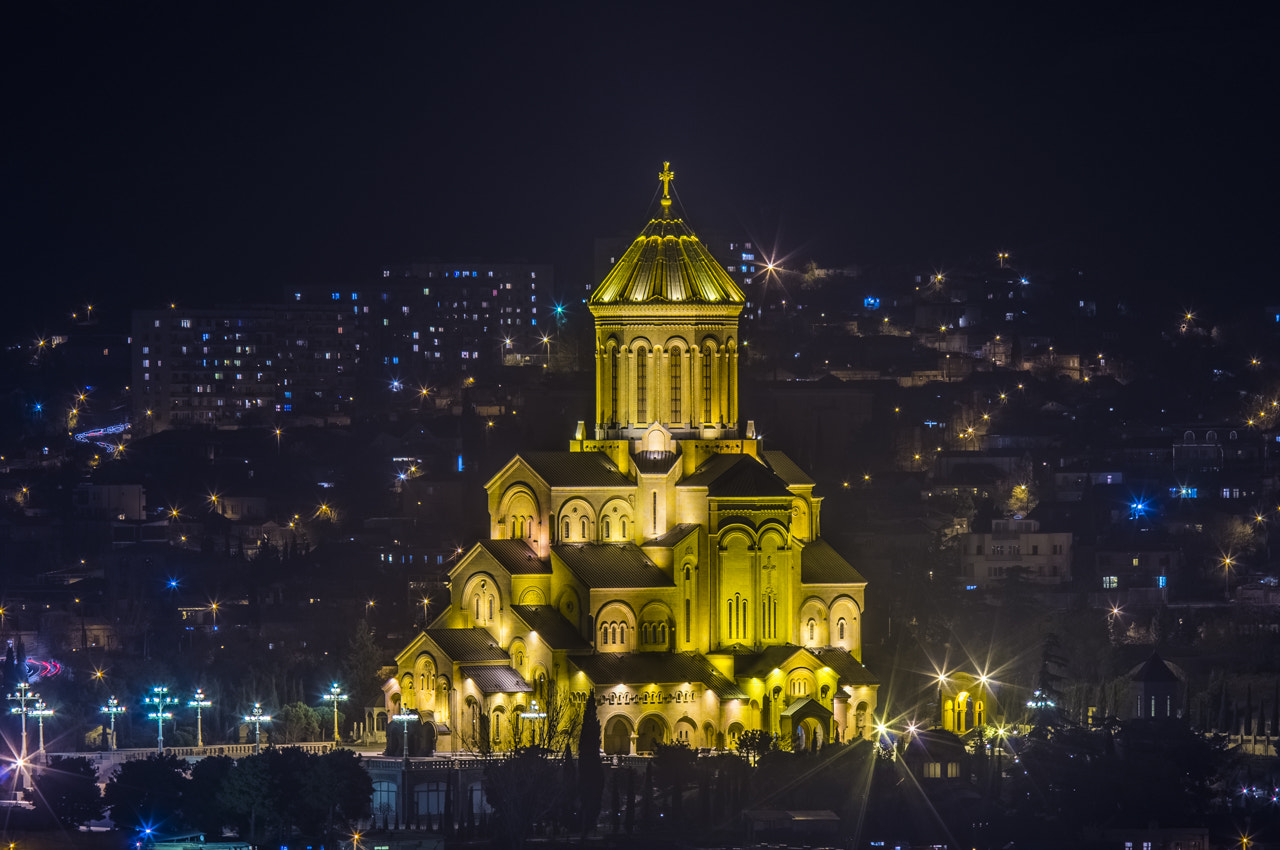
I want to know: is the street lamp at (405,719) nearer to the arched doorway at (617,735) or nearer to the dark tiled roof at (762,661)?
the arched doorway at (617,735)

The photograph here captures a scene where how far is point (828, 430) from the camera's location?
108000 mm

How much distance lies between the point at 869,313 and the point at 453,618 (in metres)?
63.1

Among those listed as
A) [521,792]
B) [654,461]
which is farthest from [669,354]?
[521,792]

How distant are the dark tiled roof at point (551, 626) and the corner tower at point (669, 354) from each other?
4.48 m

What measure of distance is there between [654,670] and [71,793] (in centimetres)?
1227

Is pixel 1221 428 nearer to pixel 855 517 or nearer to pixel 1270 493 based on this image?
pixel 1270 493

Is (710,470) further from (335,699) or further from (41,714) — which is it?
(41,714)

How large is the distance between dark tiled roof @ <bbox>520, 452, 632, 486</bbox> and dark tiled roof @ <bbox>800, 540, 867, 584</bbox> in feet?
13.6

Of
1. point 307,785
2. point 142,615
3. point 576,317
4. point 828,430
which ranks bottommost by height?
point 307,785

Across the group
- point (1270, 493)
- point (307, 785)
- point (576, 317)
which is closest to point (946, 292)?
point (576, 317)

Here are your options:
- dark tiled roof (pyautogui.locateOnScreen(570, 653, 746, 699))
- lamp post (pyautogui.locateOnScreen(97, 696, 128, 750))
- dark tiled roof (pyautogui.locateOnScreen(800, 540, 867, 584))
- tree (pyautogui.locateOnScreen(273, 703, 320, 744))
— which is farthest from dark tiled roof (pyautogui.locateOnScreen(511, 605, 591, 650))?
lamp post (pyautogui.locateOnScreen(97, 696, 128, 750))

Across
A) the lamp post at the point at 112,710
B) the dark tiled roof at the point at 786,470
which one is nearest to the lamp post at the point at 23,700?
the lamp post at the point at 112,710

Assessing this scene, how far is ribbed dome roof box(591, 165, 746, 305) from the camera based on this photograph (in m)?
74.2

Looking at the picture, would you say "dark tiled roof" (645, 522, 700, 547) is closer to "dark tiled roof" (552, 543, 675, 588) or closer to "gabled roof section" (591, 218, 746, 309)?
"dark tiled roof" (552, 543, 675, 588)
